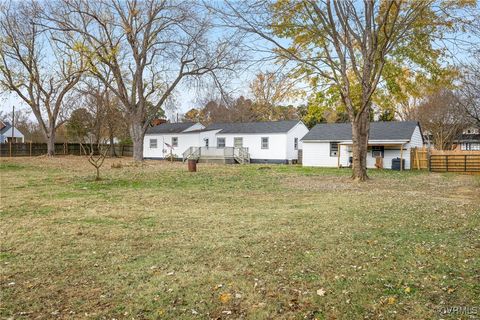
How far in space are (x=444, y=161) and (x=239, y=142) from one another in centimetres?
1652

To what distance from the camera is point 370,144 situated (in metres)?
26.0

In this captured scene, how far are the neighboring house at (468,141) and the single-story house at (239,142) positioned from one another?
26.3 meters

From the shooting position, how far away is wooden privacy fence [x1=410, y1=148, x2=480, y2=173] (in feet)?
75.0

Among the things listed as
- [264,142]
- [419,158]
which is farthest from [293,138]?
[419,158]

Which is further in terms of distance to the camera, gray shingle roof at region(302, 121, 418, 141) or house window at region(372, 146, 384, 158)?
house window at region(372, 146, 384, 158)

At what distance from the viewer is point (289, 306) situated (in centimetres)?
346

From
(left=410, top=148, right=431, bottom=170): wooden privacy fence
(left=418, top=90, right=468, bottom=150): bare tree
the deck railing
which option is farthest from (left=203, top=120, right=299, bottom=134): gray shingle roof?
(left=418, top=90, right=468, bottom=150): bare tree

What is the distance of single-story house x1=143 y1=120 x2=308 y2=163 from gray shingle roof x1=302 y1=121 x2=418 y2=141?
2.87m

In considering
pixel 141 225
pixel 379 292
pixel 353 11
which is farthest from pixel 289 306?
pixel 353 11

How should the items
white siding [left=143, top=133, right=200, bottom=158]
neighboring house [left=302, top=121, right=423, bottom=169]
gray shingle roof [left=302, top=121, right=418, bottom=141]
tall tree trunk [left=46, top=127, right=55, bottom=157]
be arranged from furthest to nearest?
white siding [left=143, top=133, right=200, bottom=158] < tall tree trunk [left=46, top=127, right=55, bottom=157] < gray shingle roof [left=302, top=121, right=418, bottom=141] < neighboring house [left=302, top=121, right=423, bottom=169]

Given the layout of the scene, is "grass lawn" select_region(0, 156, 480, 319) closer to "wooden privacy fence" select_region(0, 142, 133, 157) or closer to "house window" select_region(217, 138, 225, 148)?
"house window" select_region(217, 138, 225, 148)

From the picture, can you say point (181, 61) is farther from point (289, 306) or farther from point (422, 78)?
point (289, 306)

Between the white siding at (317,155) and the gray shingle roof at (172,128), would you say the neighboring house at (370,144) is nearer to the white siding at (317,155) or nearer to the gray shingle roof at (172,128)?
the white siding at (317,155)

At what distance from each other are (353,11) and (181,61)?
13.6 metres
